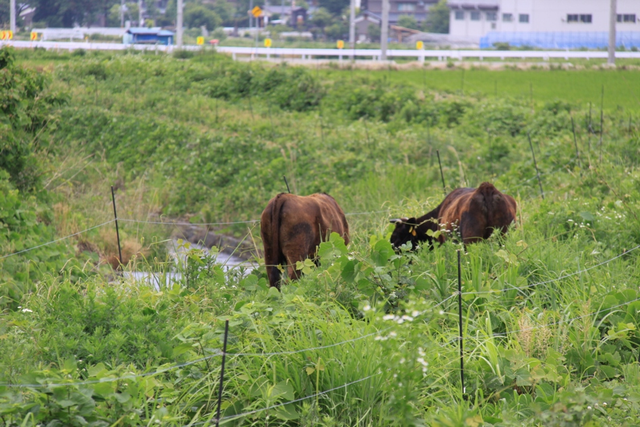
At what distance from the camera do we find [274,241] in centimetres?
614

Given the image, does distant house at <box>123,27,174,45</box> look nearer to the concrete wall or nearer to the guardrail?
the guardrail

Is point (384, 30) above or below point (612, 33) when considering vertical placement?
above

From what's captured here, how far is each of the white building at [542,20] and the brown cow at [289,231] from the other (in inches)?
1063

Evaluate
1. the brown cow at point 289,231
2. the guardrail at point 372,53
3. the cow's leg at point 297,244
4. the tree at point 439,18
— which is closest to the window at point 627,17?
the guardrail at point 372,53

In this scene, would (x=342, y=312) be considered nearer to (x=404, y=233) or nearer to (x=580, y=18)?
(x=404, y=233)

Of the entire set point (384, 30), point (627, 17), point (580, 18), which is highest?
point (580, 18)

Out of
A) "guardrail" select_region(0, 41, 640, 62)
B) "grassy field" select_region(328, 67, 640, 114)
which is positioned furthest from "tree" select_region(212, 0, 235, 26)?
"grassy field" select_region(328, 67, 640, 114)

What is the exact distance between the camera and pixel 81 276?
7000mm

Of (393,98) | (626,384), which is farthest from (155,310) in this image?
(393,98)

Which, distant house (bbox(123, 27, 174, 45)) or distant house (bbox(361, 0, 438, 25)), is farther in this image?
distant house (bbox(361, 0, 438, 25))

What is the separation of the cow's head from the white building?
85.8ft

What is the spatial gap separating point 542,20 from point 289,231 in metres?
47.4

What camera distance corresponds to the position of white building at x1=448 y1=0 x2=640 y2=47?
38.4 metres

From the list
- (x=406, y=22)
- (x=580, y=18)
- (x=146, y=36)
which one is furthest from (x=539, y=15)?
(x=406, y=22)
